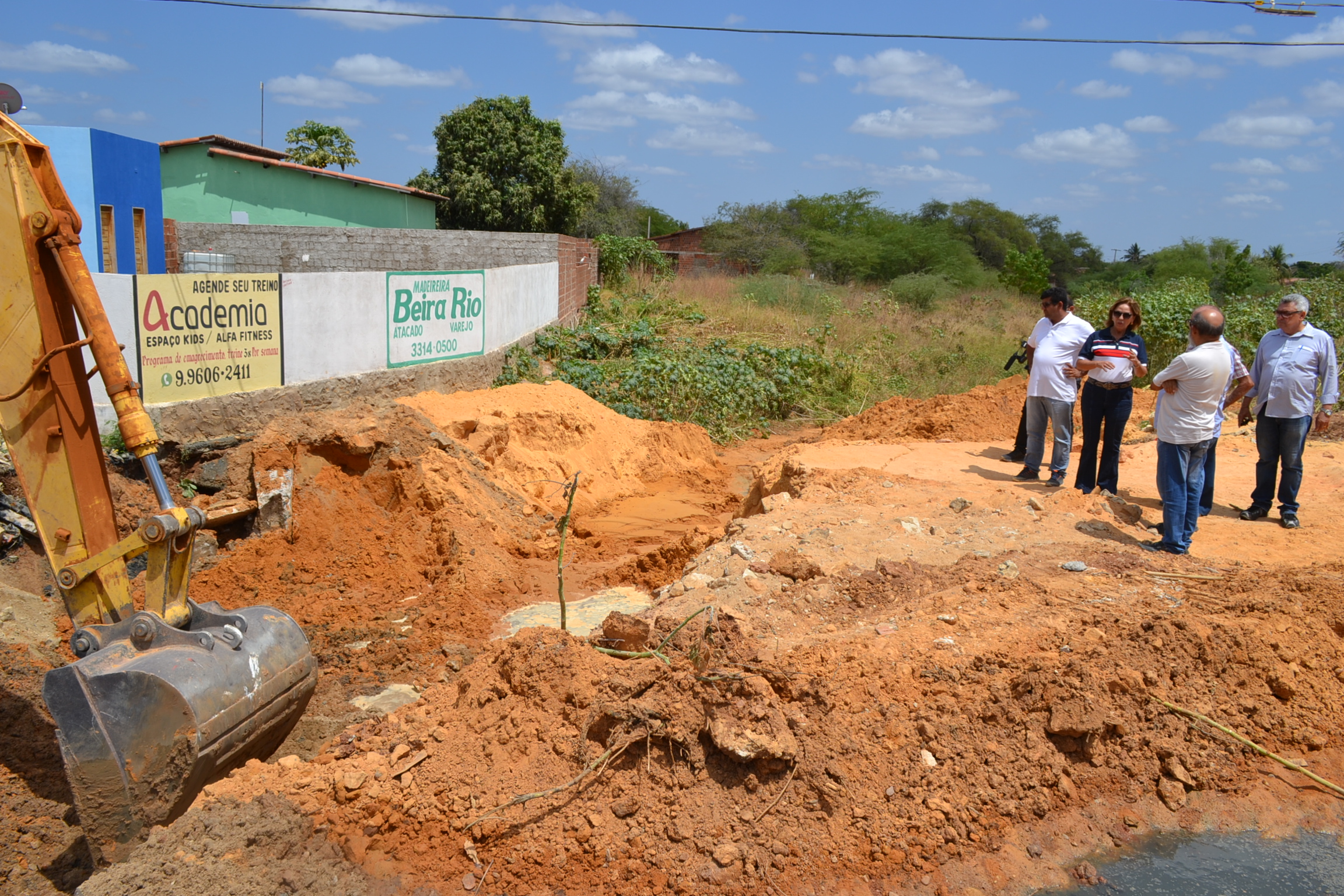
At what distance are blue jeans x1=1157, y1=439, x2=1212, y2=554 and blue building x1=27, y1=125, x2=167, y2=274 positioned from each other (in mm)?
16426

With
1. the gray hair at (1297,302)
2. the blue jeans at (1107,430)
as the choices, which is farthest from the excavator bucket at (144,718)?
the gray hair at (1297,302)

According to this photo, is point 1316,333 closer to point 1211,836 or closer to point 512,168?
point 1211,836

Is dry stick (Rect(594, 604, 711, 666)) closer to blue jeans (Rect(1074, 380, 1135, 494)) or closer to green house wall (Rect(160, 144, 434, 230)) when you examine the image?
blue jeans (Rect(1074, 380, 1135, 494))

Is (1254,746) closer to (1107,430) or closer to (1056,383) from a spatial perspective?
(1107,430)

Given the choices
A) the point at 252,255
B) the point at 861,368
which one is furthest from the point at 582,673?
the point at 252,255

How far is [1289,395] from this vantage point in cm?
712

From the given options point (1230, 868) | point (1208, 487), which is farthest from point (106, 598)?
point (1208, 487)

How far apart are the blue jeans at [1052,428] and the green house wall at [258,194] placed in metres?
16.8

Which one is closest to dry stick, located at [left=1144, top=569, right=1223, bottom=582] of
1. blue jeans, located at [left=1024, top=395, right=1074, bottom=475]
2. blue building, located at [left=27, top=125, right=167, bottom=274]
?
blue jeans, located at [left=1024, top=395, right=1074, bottom=475]

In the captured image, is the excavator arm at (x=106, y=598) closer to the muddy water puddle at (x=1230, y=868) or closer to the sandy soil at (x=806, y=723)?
the sandy soil at (x=806, y=723)

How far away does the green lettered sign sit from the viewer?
9.95 m

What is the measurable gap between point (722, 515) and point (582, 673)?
18.5 feet

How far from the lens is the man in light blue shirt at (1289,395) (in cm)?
711

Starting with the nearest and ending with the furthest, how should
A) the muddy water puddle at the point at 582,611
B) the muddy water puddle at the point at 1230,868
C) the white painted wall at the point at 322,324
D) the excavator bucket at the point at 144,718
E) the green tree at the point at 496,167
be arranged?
the excavator bucket at the point at 144,718 < the muddy water puddle at the point at 1230,868 < the muddy water puddle at the point at 582,611 < the white painted wall at the point at 322,324 < the green tree at the point at 496,167
